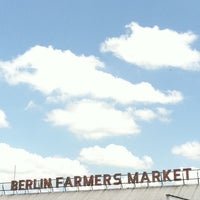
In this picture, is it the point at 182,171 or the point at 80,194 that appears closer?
the point at 182,171

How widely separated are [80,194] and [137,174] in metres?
8.55

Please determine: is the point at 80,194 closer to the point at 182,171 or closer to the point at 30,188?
the point at 30,188

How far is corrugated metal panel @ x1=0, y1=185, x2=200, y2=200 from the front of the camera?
195ft

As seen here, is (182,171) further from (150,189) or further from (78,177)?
(78,177)

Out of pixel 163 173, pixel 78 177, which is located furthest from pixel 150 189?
pixel 78 177

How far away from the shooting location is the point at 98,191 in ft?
220

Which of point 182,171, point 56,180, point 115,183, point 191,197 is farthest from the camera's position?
point 56,180

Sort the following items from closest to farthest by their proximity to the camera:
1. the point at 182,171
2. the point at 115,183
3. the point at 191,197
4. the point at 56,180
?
1. the point at 191,197
2. the point at 182,171
3. the point at 115,183
4. the point at 56,180

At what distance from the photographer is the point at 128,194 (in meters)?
63.2

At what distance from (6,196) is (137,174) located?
21199mm

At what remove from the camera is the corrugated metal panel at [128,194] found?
59562 mm

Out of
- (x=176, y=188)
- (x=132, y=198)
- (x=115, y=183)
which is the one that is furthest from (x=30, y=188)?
(x=176, y=188)

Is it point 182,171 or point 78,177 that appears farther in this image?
point 78,177

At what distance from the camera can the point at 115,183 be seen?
66.7 m
